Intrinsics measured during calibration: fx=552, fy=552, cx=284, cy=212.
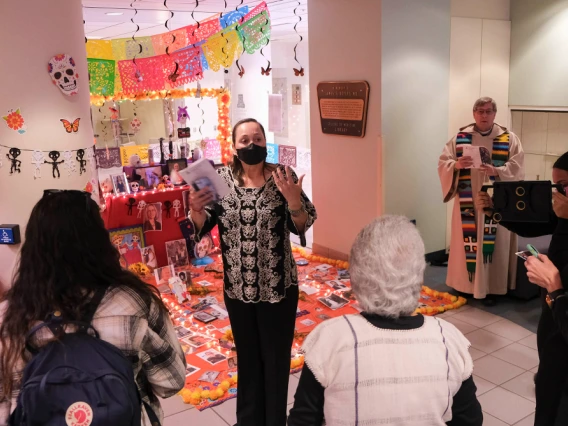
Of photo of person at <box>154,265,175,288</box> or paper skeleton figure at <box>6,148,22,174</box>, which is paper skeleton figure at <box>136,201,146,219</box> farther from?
paper skeleton figure at <box>6,148,22,174</box>

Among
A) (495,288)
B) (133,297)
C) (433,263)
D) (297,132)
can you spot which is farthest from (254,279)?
(297,132)

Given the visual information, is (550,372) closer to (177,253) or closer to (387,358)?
(387,358)

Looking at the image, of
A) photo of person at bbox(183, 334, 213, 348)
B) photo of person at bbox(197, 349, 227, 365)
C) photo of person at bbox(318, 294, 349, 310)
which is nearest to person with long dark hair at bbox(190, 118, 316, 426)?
photo of person at bbox(197, 349, 227, 365)

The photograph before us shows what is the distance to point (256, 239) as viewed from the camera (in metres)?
2.74

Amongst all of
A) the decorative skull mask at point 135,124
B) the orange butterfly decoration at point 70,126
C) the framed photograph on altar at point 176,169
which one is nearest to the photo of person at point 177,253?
the framed photograph on altar at point 176,169

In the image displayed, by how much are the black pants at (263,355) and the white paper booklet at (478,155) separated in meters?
2.43

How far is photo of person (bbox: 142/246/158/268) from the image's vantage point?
5.93m

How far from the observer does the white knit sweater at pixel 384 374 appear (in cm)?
140

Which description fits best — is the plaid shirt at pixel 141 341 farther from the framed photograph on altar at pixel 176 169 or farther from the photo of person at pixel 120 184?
the framed photograph on altar at pixel 176 169

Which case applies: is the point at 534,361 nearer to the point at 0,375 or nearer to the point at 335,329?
the point at 335,329

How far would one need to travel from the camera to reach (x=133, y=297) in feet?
5.54

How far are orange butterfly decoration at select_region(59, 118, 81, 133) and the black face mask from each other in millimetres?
1861

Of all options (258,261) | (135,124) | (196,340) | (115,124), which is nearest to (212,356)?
(196,340)

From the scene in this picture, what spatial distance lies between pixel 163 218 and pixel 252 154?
343cm
